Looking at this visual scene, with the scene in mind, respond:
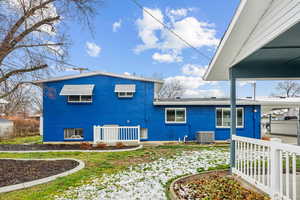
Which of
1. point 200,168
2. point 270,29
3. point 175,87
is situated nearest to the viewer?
point 270,29

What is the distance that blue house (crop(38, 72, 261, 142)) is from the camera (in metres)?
12.5

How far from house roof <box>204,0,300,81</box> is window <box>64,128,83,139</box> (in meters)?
10.5

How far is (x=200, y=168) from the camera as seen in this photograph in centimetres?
580

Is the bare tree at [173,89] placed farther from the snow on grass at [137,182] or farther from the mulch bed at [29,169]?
the mulch bed at [29,169]

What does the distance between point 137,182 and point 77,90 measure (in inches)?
366

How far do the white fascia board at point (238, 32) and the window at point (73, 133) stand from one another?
33.1ft

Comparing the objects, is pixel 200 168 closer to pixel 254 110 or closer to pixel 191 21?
pixel 254 110

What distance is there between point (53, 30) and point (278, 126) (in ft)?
65.6

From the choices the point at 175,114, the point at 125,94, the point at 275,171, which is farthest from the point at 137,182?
the point at 125,94

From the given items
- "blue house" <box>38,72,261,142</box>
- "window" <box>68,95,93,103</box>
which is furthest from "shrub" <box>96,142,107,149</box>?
"window" <box>68,95,93,103</box>

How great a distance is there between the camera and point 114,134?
1110 cm

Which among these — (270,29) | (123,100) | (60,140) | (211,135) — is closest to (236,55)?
(270,29)

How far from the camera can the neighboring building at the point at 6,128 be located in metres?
16.2

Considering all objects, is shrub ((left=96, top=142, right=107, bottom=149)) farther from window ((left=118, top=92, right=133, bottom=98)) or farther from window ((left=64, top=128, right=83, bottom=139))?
window ((left=118, top=92, right=133, bottom=98))
